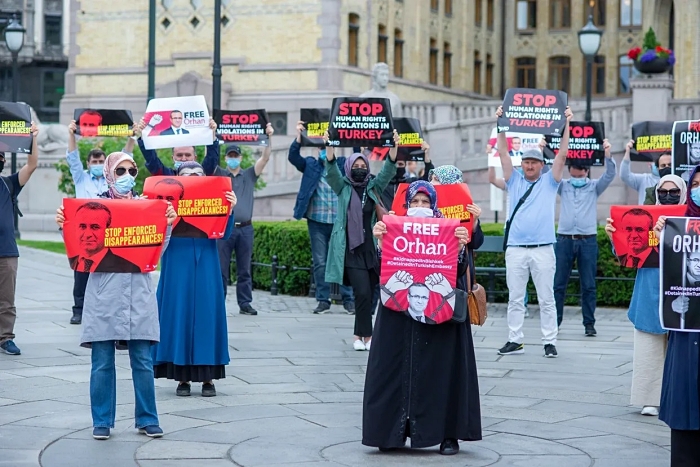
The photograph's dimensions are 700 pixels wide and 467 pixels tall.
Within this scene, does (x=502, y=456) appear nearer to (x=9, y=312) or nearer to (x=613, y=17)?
(x=9, y=312)

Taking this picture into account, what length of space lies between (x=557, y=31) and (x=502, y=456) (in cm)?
5184

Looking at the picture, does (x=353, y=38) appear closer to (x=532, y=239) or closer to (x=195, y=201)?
(x=532, y=239)

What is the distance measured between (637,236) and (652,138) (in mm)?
5189

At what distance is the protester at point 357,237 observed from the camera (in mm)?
12945

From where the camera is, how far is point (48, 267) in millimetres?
22594

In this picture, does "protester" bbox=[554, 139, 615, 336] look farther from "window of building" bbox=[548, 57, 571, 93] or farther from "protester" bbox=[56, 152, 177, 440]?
"window of building" bbox=[548, 57, 571, 93]

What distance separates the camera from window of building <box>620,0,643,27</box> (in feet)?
186

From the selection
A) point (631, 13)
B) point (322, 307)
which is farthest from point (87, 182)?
point (631, 13)

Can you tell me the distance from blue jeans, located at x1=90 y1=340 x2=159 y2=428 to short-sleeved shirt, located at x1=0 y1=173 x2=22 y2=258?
13.8 feet

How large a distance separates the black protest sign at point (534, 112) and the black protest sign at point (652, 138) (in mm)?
1618

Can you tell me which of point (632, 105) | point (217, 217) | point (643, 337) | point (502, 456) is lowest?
point (502, 456)

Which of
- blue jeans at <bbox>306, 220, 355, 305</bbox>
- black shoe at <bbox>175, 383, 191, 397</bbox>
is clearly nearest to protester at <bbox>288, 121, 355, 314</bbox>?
blue jeans at <bbox>306, 220, 355, 305</bbox>

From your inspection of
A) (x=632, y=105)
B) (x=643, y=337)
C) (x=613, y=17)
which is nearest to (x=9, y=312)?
(x=643, y=337)

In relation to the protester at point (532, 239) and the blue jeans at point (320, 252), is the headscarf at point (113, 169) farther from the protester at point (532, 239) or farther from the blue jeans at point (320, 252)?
the blue jeans at point (320, 252)
